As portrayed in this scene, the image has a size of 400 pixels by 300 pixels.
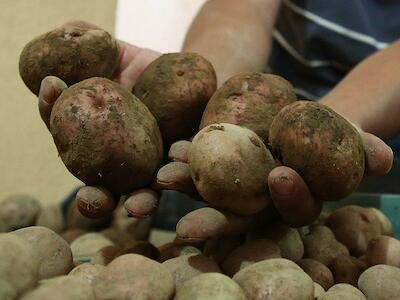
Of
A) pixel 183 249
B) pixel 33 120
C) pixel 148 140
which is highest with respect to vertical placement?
pixel 148 140

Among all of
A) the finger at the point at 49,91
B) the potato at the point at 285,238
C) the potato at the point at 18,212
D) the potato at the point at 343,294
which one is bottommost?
the potato at the point at 18,212

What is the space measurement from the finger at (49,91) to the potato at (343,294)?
419 millimetres

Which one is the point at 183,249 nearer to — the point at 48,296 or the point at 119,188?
the point at 119,188

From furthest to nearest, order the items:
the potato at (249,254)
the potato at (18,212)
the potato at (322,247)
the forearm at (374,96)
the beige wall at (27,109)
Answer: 1. the beige wall at (27,109)
2. the potato at (18,212)
3. the forearm at (374,96)
4. the potato at (322,247)
5. the potato at (249,254)

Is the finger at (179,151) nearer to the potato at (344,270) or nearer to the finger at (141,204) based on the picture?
the finger at (141,204)

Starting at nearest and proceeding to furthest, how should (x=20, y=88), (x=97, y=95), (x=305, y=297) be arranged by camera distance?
(x=305, y=297) < (x=97, y=95) < (x=20, y=88)

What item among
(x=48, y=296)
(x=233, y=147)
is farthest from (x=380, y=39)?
(x=48, y=296)

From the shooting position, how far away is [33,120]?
5.51ft

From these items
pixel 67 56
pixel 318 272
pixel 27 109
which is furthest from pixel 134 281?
pixel 27 109

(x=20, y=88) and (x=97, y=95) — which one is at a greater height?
(x=97, y=95)

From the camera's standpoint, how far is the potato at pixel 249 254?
2.36 feet

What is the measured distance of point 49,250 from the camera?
2.23 ft

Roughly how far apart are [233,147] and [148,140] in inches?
5.3

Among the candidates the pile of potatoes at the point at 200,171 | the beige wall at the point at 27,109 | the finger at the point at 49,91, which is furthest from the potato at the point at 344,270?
the beige wall at the point at 27,109
